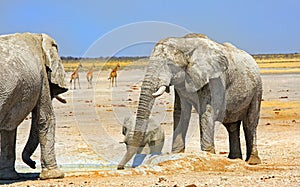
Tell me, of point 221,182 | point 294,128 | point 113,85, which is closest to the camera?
point 221,182

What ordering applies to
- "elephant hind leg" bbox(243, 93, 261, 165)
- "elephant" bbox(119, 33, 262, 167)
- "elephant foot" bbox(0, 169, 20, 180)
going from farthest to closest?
"elephant hind leg" bbox(243, 93, 261, 165), "elephant" bbox(119, 33, 262, 167), "elephant foot" bbox(0, 169, 20, 180)

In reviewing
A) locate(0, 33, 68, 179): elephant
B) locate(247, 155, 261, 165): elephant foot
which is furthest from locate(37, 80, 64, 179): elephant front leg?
locate(247, 155, 261, 165): elephant foot

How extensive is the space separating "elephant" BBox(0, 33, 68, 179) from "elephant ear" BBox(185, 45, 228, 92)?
1.94 m

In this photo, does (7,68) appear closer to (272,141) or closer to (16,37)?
(16,37)

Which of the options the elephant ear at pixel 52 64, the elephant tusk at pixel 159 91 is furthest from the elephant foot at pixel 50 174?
the elephant tusk at pixel 159 91

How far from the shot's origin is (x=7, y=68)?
27.2ft

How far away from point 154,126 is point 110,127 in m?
5.90

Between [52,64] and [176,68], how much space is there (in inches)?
75.0

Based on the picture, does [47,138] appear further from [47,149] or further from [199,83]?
[199,83]

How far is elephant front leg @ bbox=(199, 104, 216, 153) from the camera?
34.5 ft

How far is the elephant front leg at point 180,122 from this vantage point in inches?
430

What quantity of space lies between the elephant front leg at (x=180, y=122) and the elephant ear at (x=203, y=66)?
45cm

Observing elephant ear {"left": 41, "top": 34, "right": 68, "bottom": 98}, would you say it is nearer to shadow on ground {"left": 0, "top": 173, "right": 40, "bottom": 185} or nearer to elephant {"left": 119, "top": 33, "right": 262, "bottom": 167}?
elephant {"left": 119, "top": 33, "right": 262, "bottom": 167}

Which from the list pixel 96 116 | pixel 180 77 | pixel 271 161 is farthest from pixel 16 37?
pixel 96 116
